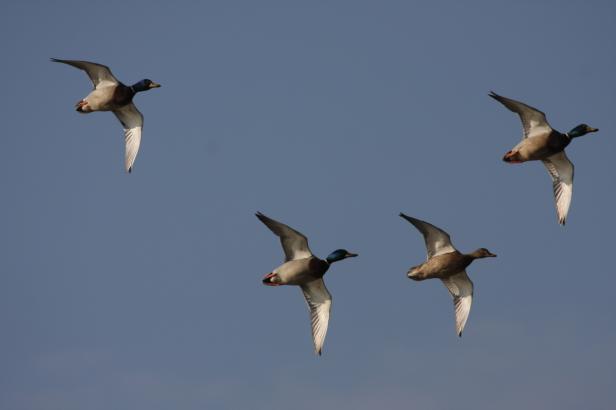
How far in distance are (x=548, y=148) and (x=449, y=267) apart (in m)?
4.31

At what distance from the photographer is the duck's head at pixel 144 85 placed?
30734 millimetres

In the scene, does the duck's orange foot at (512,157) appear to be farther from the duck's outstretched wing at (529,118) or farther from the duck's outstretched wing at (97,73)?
the duck's outstretched wing at (97,73)

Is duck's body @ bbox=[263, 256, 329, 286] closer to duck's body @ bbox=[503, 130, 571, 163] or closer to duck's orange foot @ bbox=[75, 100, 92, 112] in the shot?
duck's body @ bbox=[503, 130, 571, 163]

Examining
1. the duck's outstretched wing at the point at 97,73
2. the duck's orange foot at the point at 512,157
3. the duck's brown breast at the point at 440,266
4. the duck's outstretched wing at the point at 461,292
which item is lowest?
the duck's outstretched wing at the point at 461,292

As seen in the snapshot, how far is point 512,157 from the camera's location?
29641 millimetres

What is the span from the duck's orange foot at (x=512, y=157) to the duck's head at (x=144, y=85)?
9.18 meters

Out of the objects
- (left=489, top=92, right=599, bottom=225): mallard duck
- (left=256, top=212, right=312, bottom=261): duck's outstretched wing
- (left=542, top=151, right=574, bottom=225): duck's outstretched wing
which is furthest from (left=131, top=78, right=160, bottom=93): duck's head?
(left=542, top=151, right=574, bottom=225): duck's outstretched wing

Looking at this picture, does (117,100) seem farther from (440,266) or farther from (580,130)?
(580,130)

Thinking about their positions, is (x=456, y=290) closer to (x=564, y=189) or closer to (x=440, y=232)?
(x=440, y=232)

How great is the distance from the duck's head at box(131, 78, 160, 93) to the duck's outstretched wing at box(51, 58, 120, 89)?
56 cm

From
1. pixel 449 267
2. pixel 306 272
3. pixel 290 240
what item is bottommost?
pixel 449 267

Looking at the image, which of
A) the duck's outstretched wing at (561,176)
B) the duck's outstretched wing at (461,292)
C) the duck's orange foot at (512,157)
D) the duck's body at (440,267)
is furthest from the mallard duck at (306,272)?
the duck's outstretched wing at (561,176)

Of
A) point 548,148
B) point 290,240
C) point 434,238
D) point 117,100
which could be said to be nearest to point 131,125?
point 117,100

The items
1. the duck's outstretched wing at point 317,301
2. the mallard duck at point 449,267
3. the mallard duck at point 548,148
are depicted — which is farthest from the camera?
the mallard duck at point 548,148
